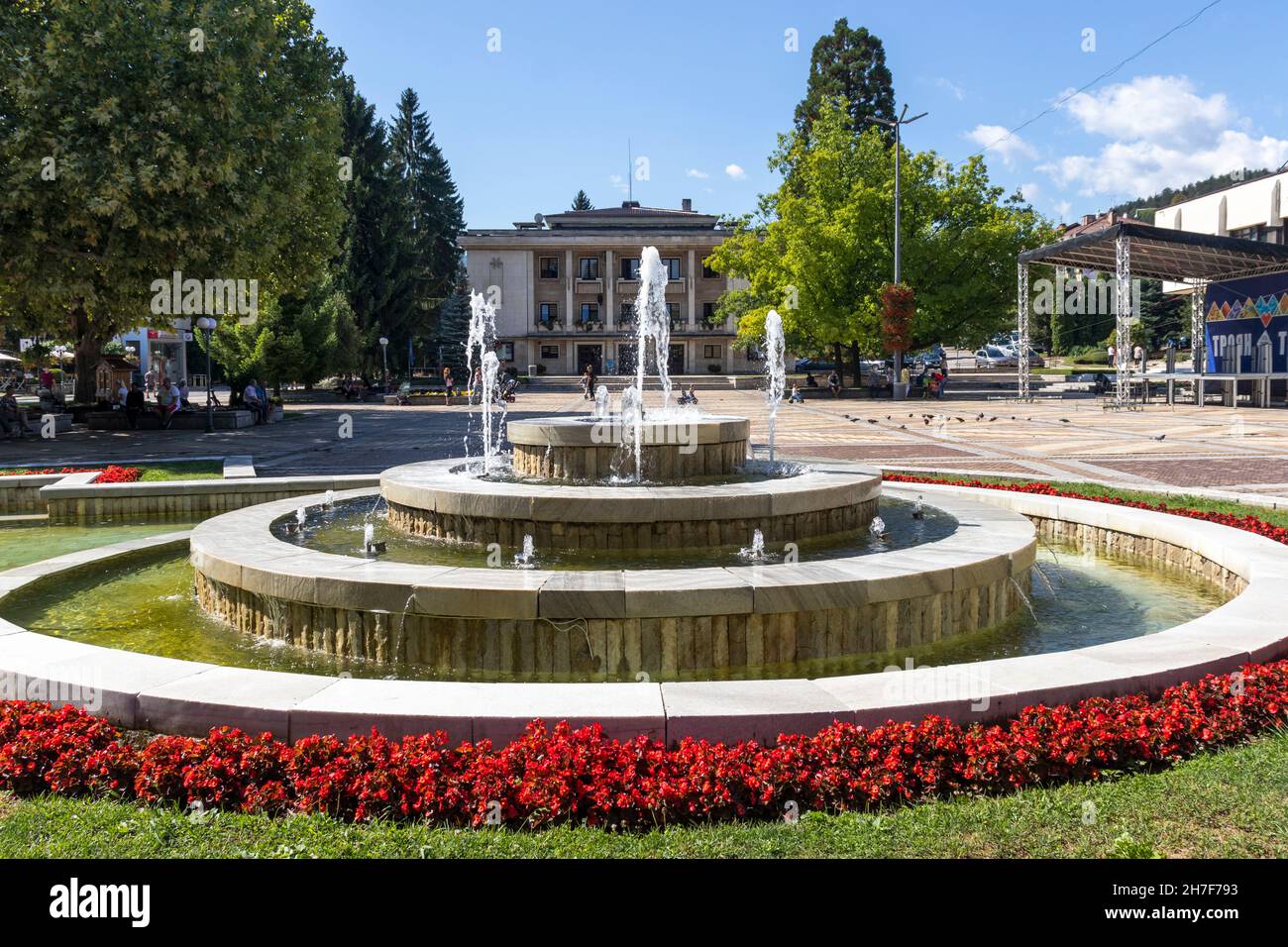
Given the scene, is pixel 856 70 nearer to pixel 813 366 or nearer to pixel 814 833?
pixel 813 366

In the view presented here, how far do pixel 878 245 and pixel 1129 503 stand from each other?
34.5 metres

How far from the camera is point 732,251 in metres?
50.2

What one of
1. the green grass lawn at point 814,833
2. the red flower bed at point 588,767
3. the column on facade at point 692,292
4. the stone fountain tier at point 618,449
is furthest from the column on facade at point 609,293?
the green grass lawn at point 814,833

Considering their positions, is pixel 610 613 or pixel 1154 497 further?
pixel 1154 497

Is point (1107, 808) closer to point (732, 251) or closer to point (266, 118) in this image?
point (266, 118)

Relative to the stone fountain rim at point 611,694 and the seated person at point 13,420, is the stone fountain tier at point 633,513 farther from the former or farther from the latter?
the seated person at point 13,420

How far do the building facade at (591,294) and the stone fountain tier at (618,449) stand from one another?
189 feet

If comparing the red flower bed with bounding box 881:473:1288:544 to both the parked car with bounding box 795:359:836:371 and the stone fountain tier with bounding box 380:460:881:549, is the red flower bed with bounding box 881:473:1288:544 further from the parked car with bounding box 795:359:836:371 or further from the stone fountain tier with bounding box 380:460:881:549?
the parked car with bounding box 795:359:836:371

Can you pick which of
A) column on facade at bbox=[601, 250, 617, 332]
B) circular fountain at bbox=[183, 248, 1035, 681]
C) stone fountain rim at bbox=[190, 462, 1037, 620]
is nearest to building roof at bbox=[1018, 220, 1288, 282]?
circular fountain at bbox=[183, 248, 1035, 681]

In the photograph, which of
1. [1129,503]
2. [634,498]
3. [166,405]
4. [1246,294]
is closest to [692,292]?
[1246,294]

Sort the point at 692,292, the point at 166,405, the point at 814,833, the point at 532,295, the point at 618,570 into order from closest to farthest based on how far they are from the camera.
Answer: the point at 814,833, the point at 618,570, the point at 166,405, the point at 692,292, the point at 532,295

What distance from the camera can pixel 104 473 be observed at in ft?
47.5

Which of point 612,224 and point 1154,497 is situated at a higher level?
point 612,224
